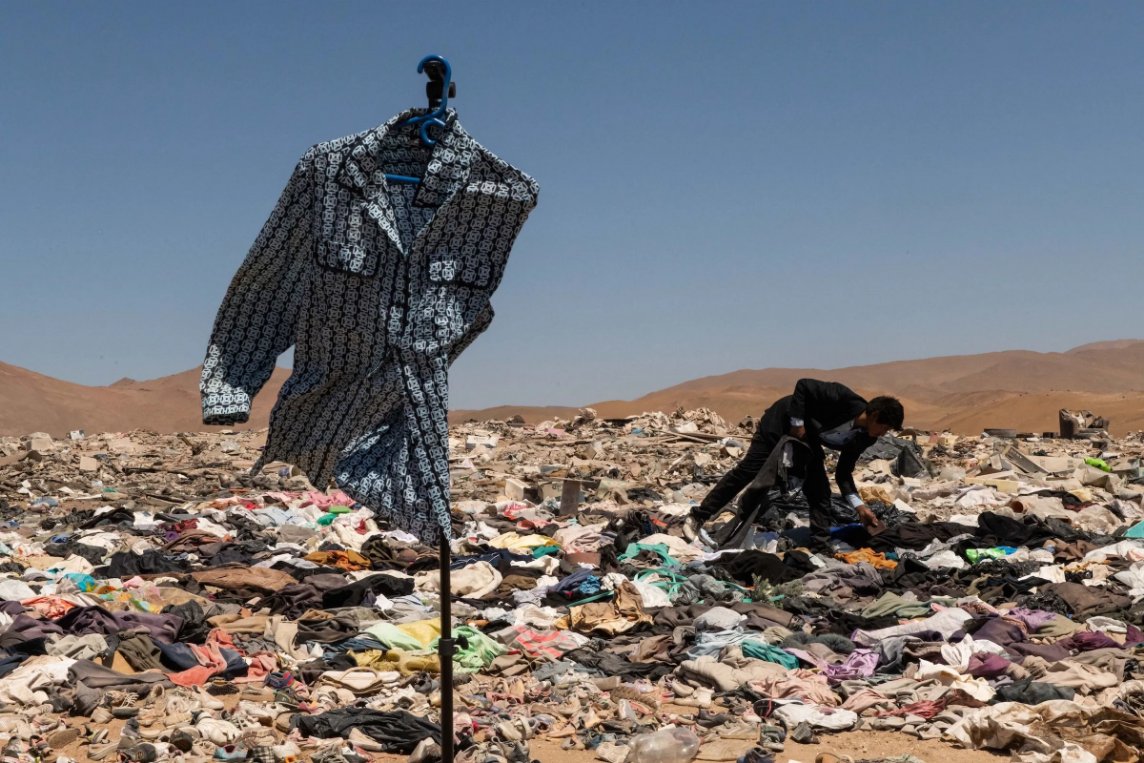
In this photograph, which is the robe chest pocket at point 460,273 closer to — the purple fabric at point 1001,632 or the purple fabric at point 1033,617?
the purple fabric at point 1001,632

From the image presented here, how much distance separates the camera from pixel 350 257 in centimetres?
310

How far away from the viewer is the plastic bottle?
167 inches

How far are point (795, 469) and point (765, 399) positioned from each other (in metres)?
32.9

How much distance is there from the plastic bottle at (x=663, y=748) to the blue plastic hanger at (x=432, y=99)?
7.92ft

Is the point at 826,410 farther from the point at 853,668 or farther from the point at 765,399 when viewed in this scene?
the point at 765,399

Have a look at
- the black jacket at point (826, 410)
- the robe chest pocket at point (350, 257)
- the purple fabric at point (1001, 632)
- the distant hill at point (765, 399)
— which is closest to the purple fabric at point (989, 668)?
the purple fabric at point (1001, 632)

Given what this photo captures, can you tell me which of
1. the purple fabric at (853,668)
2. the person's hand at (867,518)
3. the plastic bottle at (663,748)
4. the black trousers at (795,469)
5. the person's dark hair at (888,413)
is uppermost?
the person's dark hair at (888,413)

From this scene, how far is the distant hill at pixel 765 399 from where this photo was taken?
1117 inches

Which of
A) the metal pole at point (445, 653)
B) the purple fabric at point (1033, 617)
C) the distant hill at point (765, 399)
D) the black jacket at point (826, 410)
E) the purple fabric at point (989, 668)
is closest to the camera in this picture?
the metal pole at point (445, 653)

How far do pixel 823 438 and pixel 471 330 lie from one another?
5.12 metres

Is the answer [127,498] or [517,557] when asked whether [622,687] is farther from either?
[127,498]

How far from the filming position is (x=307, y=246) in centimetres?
323

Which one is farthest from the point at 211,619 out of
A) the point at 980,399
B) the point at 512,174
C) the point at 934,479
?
the point at 980,399

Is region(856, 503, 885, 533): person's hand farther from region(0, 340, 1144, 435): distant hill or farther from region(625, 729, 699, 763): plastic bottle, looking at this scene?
region(0, 340, 1144, 435): distant hill
